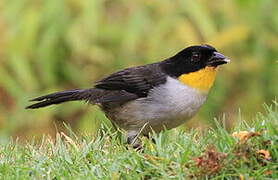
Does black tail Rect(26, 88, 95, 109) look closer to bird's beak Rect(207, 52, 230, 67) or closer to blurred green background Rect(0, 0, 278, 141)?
bird's beak Rect(207, 52, 230, 67)

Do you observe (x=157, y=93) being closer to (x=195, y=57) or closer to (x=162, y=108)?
(x=162, y=108)

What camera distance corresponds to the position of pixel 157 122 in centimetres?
718

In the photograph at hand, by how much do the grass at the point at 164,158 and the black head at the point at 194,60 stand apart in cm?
160

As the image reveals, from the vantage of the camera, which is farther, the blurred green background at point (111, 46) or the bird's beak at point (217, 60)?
the blurred green background at point (111, 46)

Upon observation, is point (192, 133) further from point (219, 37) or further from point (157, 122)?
point (219, 37)

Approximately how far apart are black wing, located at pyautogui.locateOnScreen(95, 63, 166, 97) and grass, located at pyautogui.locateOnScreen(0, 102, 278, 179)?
5.43ft

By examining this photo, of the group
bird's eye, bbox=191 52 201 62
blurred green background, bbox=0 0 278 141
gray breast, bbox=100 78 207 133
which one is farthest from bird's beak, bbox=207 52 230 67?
blurred green background, bbox=0 0 278 141

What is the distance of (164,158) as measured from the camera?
5094mm

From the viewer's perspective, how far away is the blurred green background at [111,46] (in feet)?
33.2

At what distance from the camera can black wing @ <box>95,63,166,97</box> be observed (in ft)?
24.8

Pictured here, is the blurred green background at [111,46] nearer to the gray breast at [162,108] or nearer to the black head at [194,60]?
the black head at [194,60]

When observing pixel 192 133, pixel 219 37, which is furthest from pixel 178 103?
pixel 219 37

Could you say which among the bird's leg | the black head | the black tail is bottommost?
the bird's leg

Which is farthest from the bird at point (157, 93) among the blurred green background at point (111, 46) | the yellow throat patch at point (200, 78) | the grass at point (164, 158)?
the blurred green background at point (111, 46)
